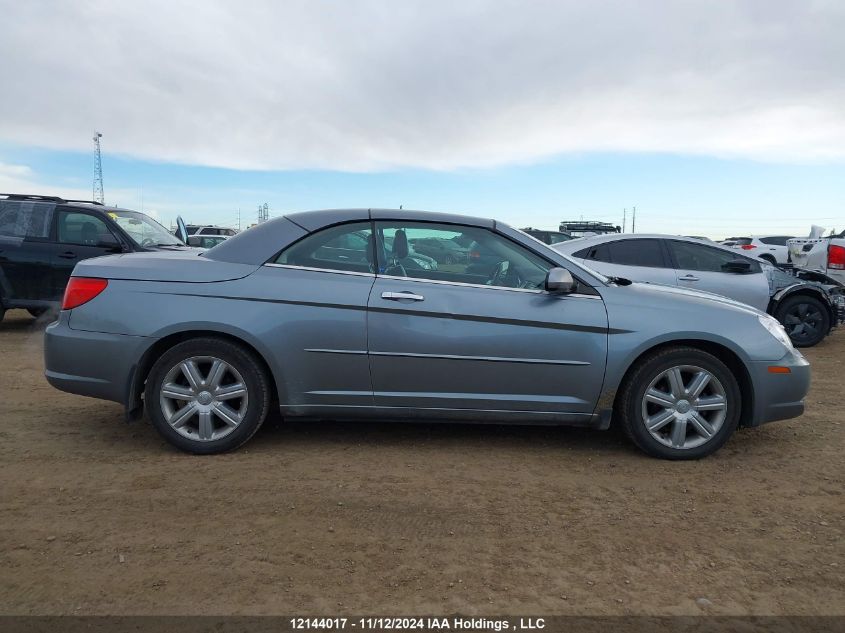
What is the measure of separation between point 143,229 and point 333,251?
20.0 feet

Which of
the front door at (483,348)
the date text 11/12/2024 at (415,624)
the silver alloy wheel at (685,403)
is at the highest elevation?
the front door at (483,348)

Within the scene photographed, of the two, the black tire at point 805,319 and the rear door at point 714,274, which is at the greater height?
the rear door at point 714,274

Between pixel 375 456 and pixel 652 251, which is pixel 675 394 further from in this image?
pixel 652 251

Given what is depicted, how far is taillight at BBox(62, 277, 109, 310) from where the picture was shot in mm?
4051

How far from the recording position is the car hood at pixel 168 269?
4.04m

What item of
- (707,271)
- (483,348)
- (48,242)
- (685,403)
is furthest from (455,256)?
(48,242)

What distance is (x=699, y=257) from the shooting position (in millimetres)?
8266

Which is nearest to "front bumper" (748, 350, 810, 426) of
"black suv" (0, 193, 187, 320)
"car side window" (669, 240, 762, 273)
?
"car side window" (669, 240, 762, 273)

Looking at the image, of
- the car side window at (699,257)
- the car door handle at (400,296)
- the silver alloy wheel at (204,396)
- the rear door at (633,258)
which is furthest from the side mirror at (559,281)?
the car side window at (699,257)

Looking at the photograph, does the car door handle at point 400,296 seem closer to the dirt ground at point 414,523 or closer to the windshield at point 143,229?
the dirt ground at point 414,523

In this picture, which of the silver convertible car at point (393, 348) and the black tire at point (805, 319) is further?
the black tire at point (805, 319)

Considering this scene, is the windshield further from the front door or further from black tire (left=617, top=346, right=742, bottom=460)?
black tire (left=617, top=346, right=742, bottom=460)

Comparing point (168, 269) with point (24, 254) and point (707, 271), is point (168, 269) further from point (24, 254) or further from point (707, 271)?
point (707, 271)

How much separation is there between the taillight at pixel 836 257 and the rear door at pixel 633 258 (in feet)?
12.6
